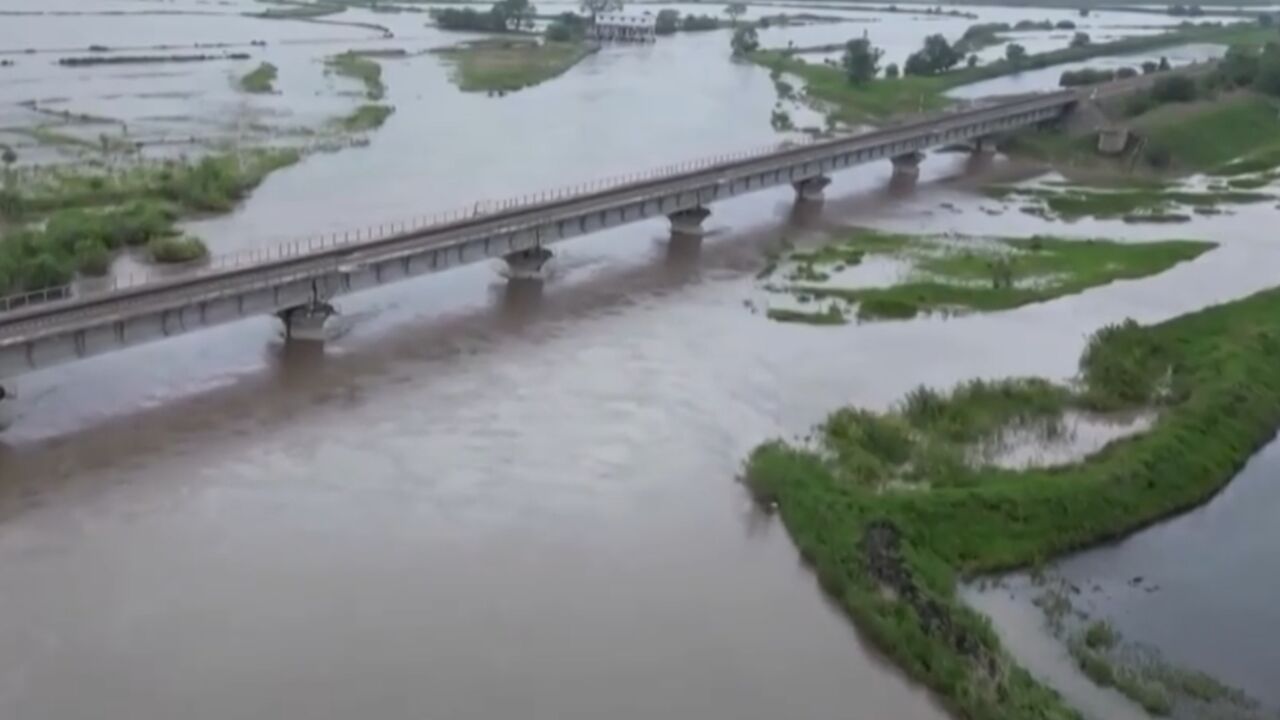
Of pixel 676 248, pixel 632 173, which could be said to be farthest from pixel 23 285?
pixel 632 173

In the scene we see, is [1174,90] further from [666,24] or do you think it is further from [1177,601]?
[666,24]

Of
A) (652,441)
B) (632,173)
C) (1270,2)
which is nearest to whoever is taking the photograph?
(652,441)

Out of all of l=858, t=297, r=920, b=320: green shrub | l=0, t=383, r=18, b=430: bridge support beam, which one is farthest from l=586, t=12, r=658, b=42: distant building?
l=0, t=383, r=18, b=430: bridge support beam

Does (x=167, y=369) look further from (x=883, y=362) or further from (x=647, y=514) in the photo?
(x=883, y=362)

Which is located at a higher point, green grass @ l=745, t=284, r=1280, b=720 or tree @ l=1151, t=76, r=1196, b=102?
tree @ l=1151, t=76, r=1196, b=102

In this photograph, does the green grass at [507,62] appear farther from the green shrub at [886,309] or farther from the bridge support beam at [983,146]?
the green shrub at [886,309]

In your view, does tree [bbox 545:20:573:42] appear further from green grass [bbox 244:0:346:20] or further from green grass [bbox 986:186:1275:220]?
green grass [bbox 986:186:1275:220]

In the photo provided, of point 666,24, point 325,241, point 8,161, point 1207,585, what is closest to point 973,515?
point 1207,585
